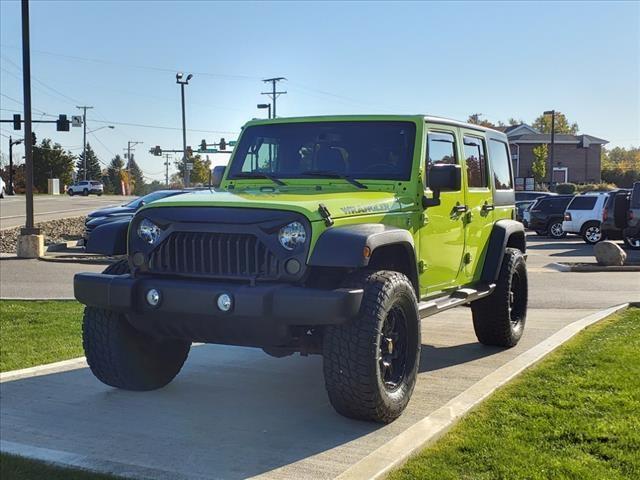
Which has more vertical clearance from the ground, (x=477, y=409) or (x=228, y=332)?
(x=228, y=332)

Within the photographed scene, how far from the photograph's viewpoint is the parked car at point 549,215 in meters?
27.0

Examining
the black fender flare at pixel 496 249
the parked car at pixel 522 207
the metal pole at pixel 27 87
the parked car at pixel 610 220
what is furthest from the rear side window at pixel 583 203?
the black fender flare at pixel 496 249

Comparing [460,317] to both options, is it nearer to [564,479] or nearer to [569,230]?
[564,479]

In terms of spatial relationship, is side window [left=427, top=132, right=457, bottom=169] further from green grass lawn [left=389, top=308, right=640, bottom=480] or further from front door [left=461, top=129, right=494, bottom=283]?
green grass lawn [left=389, top=308, right=640, bottom=480]

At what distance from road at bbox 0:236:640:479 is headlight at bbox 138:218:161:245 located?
4.10 ft

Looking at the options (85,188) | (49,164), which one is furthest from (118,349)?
(49,164)

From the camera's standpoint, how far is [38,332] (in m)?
8.37

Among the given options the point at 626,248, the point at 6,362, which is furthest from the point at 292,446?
the point at 626,248

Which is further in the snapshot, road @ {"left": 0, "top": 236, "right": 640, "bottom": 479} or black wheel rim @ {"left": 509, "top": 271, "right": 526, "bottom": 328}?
black wheel rim @ {"left": 509, "top": 271, "right": 526, "bottom": 328}

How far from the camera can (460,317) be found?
9.55 metres

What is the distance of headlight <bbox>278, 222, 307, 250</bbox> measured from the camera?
452 cm

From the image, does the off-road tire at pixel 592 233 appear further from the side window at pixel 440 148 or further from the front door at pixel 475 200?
the side window at pixel 440 148

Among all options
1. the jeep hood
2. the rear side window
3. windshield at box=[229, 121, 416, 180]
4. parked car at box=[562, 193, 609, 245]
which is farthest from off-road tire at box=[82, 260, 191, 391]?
the rear side window

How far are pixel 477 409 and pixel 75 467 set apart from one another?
Answer: 2659mm
